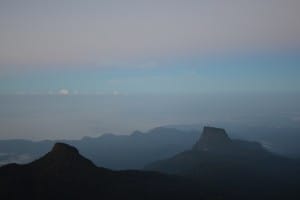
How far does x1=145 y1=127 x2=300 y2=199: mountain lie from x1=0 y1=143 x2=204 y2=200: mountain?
16.8 m

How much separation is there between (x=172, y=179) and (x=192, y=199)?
46.4 feet

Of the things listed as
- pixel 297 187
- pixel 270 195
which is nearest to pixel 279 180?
pixel 297 187

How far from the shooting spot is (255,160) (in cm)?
17762

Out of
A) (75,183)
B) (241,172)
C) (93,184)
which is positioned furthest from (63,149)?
(241,172)

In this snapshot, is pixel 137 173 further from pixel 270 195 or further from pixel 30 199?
pixel 270 195

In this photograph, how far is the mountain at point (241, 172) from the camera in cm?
11569

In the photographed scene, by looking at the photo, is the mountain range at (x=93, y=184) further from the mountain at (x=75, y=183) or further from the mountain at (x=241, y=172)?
the mountain at (x=241, y=172)

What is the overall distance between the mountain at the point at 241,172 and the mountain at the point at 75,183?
55.1 feet

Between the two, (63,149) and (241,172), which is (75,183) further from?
(241,172)

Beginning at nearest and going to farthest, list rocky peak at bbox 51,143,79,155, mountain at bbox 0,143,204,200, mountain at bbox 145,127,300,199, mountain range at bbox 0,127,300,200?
mountain at bbox 0,143,204,200, mountain range at bbox 0,127,300,200, rocky peak at bbox 51,143,79,155, mountain at bbox 145,127,300,199

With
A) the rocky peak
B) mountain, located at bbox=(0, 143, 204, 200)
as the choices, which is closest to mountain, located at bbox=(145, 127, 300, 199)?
mountain, located at bbox=(0, 143, 204, 200)

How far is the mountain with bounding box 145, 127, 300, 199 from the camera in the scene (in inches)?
4555

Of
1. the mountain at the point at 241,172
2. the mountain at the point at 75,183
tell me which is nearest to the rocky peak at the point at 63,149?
the mountain at the point at 75,183

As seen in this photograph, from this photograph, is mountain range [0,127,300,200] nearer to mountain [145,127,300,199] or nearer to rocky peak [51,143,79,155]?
rocky peak [51,143,79,155]
